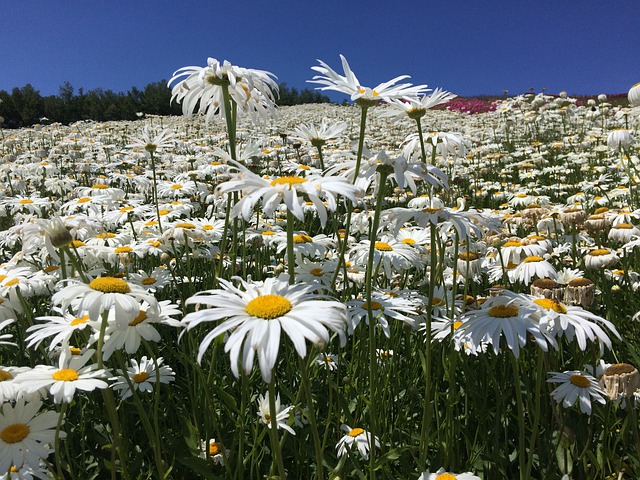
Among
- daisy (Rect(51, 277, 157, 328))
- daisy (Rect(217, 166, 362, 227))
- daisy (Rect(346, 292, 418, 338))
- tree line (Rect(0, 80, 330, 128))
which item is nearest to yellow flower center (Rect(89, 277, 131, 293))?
daisy (Rect(51, 277, 157, 328))

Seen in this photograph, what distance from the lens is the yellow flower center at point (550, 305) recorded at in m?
1.71

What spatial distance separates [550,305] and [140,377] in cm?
190

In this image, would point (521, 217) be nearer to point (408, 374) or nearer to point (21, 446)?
point (408, 374)

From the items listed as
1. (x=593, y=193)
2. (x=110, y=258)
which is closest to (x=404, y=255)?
(x=110, y=258)

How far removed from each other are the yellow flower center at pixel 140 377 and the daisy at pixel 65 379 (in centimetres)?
68

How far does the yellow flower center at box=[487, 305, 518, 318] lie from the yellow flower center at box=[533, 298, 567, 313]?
0.36ft

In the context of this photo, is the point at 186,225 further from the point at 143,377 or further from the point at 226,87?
the point at 226,87

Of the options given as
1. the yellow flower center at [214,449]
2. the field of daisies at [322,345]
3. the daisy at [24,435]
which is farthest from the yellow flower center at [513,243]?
the daisy at [24,435]

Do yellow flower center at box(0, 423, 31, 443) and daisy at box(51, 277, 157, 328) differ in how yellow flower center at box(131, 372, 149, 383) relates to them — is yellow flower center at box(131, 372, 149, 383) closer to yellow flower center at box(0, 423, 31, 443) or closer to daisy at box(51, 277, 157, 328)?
yellow flower center at box(0, 423, 31, 443)

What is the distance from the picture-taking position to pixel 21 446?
154 cm

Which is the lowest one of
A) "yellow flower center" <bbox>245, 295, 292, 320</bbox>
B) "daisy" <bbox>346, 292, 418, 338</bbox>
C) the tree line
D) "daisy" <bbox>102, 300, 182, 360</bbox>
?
"daisy" <bbox>346, 292, 418, 338</bbox>

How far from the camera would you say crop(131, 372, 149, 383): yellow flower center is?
7.68 ft

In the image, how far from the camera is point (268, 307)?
4.05 feet

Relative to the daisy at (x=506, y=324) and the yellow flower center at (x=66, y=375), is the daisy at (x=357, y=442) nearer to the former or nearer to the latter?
the daisy at (x=506, y=324)
